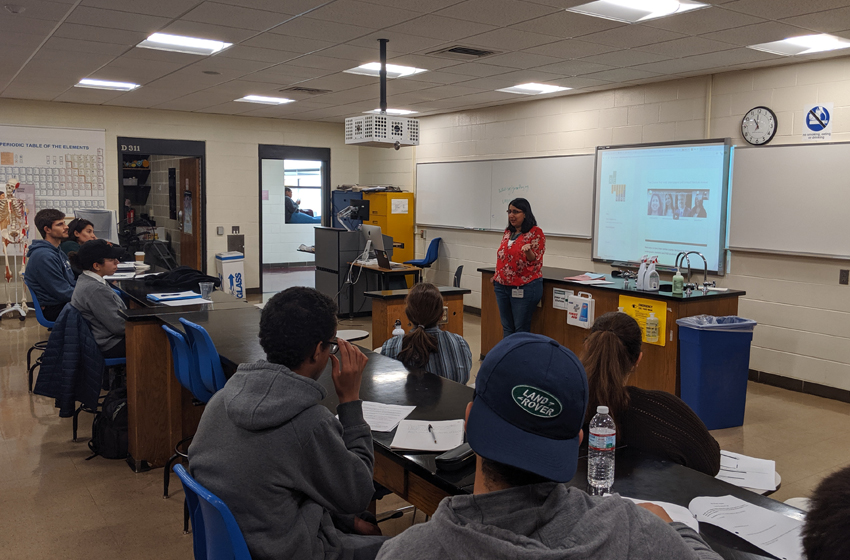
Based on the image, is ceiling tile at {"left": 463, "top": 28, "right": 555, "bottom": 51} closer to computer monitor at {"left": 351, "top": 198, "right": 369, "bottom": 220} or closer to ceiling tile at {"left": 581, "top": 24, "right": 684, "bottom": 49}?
ceiling tile at {"left": 581, "top": 24, "right": 684, "bottom": 49}

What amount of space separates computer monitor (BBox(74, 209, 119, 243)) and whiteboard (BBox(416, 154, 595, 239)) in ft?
13.3

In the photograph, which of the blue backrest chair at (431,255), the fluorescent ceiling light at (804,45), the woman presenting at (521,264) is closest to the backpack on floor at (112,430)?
the woman presenting at (521,264)

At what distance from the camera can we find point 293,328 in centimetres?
181

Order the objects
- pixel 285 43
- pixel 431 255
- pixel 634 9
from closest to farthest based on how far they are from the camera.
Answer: pixel 634 9, pixel 285 43, pixel 431 255

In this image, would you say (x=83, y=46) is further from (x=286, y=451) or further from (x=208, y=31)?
(x=286, y=451)

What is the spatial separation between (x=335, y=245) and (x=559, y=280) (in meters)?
3.64

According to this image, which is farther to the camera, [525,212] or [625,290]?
[525,212]

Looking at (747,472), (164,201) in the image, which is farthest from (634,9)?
(164,201)

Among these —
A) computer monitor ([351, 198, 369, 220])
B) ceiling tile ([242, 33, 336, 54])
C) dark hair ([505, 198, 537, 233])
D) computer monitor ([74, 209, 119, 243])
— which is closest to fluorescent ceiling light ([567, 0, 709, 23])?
dark hair ([505, 198, 537, 233])

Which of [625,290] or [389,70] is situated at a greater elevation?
[389,70]

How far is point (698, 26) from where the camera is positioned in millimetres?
4348

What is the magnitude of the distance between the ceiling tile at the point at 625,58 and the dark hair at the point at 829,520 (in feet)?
15.7

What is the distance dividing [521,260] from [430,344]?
276cm

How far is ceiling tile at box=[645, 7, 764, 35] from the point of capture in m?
4.06
